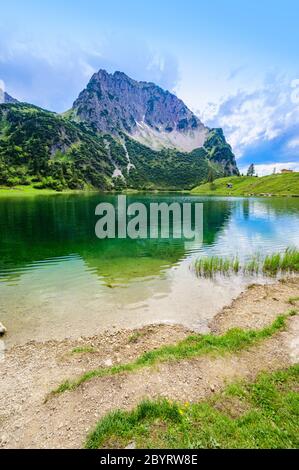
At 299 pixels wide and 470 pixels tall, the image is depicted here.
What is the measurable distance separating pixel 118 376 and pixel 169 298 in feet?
36.2

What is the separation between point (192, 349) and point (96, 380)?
16.1 feet

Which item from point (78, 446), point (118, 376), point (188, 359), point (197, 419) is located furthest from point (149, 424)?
point (188, 359)

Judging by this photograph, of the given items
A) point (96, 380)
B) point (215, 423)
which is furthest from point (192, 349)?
point (96, 380)

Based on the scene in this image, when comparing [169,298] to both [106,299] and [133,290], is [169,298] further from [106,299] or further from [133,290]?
[106,299]

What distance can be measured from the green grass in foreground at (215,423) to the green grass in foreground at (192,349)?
2.64 meters

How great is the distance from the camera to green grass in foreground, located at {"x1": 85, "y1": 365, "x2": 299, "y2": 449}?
7.27 metres

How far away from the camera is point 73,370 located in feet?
39.2

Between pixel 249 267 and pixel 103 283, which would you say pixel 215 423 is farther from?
pixel 249 267

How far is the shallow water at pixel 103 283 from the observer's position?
1734 centimetres

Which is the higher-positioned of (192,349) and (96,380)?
(192,349)

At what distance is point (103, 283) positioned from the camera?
2431 centimetres

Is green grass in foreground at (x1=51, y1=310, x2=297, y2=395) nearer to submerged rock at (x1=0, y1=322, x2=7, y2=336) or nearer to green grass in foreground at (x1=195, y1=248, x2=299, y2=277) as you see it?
submerged rock at (x1=0, y1=322, x2=7, y2=336)

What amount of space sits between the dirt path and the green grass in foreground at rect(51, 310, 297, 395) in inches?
16.5

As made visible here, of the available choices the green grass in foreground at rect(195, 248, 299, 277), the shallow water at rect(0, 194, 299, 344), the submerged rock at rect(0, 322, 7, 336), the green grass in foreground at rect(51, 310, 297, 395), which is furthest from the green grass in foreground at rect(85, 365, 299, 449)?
the green grass in foreground at rect(195, 248, 299, 277)
